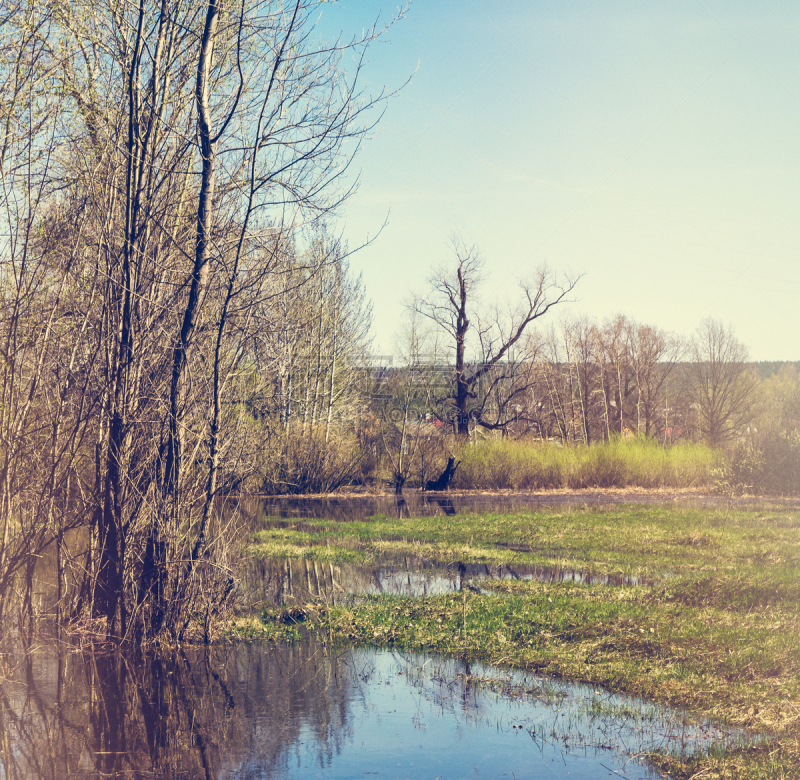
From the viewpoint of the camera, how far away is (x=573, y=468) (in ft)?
105

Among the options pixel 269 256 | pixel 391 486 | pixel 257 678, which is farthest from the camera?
pixel 391 486

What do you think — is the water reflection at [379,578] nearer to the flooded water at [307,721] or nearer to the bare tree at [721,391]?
the flooded water at [307,721]

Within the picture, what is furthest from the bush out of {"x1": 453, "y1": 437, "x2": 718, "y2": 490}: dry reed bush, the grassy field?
the grassy field

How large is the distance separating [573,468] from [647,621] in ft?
78.3

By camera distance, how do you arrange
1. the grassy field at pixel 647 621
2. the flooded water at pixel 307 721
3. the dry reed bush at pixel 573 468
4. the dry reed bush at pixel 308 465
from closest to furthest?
the flooded water at pixel 307 721, the grassy field at pixel 647 621, the dry reed bush at pixel 308 465, the dry reed bush at pixel 573 468

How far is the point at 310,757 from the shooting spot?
17.9ft

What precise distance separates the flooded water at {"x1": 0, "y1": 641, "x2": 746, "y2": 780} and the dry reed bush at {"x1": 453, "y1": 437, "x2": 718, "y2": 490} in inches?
960

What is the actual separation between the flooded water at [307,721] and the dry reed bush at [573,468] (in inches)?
960

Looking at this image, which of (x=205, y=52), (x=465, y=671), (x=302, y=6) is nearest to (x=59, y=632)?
(x=465, y=671)

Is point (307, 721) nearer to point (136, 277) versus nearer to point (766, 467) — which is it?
point (136, 277)

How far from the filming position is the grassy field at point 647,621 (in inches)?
245

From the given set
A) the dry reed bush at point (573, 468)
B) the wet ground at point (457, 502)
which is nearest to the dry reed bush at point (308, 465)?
the wet ground at point (457, 502)

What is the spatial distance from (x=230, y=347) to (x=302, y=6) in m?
3.64

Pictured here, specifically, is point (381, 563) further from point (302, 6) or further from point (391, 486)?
point (391, 486)
